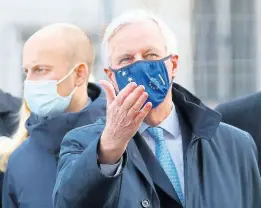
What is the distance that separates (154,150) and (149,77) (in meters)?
0.23

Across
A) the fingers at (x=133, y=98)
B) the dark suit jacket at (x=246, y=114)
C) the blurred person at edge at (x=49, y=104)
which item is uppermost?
the fingers at (x=133, y=98)

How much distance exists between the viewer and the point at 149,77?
1940 mm

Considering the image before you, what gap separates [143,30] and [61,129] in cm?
66

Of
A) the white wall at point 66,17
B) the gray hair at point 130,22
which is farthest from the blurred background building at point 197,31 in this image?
the gray hair at point 130,22

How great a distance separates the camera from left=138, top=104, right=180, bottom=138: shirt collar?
2.07m

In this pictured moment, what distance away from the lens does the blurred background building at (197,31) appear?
7.03 metres

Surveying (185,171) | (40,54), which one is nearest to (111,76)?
(185,171)

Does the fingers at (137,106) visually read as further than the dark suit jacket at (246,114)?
No

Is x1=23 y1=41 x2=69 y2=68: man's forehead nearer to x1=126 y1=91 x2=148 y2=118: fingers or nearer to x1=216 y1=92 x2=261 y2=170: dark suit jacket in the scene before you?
x1=216 y1=92 x2=261 y2=170: dark suit jacket

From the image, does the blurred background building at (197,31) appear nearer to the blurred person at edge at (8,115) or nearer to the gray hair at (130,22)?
the blurred person at edge at (8,115)

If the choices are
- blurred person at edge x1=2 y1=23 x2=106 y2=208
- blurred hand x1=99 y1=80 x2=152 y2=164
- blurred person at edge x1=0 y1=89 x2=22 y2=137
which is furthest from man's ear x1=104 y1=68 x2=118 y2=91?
blurred person at edge x1=0 y1=89 x2=22 y2=137

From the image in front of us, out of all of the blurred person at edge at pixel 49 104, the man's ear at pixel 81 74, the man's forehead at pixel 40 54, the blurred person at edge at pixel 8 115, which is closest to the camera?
the blurred person at edge at pixel 49 104

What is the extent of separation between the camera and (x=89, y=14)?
7254 mm

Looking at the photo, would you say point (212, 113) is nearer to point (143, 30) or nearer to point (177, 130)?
point (177, 130)
